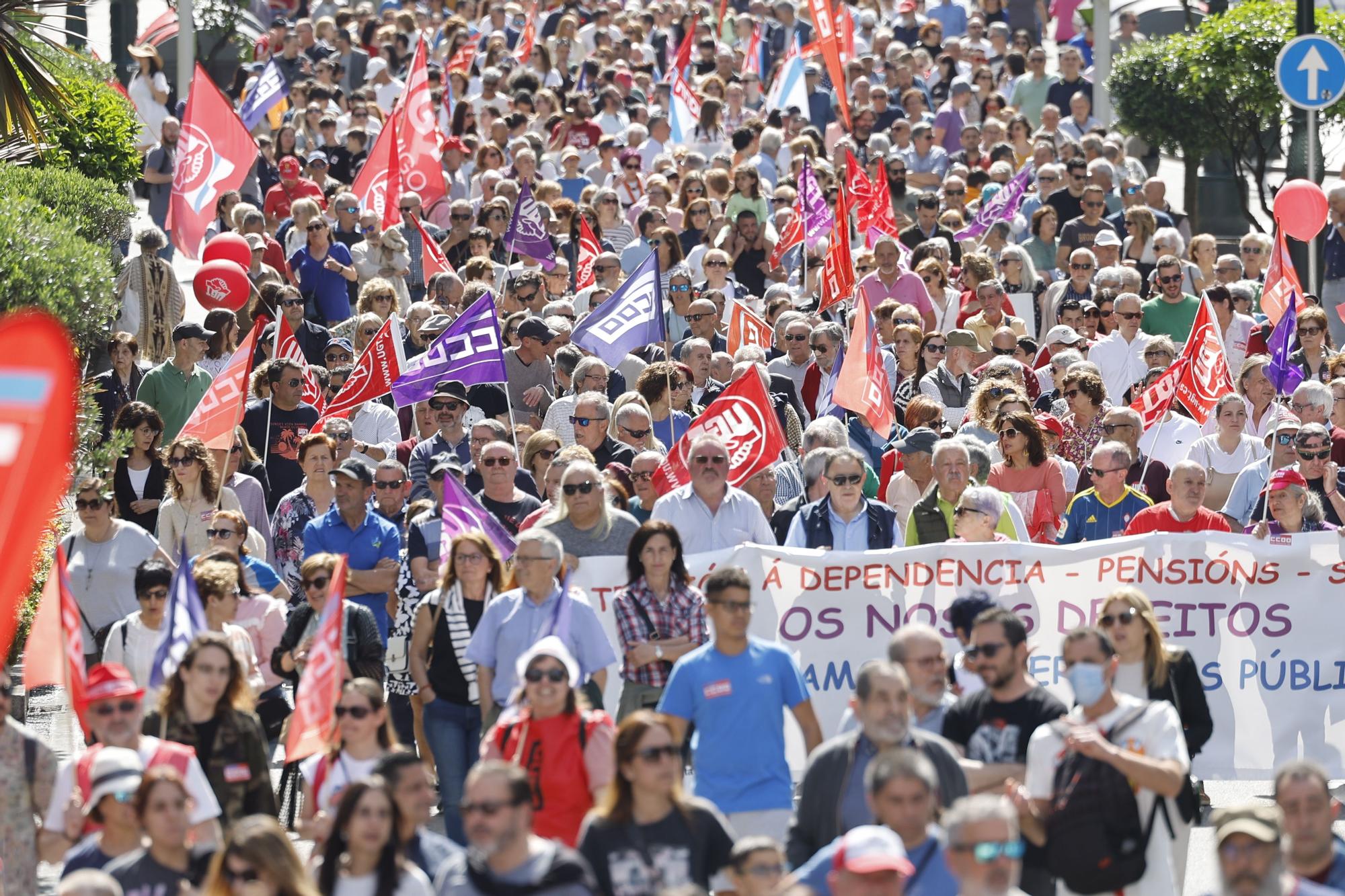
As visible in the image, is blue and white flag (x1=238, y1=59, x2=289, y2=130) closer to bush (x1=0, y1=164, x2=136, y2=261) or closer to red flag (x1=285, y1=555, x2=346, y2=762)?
bush (x1=0, y1=164, x2=136, y2=261)

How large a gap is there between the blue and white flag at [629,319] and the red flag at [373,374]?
1275 mm

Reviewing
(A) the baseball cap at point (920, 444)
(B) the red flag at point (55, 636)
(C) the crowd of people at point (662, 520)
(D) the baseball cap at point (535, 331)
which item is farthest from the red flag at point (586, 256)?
(B) the red flag at point (55, 636)

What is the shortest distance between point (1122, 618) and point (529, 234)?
10307mm

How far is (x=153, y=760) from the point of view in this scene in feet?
27.2

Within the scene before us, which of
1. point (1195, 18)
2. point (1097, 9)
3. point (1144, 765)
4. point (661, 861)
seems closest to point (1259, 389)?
point (1144, 765)

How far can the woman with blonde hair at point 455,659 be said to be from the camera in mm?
10453

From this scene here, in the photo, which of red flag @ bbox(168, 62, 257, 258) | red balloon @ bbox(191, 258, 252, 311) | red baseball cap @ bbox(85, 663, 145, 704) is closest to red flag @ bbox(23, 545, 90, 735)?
red baseball cap @ bbox(85, 663, 145, 704)

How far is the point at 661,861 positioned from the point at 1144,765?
1.63 metres

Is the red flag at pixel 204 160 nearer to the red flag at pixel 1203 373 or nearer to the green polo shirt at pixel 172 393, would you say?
the green polo shirt at pixel 172 393

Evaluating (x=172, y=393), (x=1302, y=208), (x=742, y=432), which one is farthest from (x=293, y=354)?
(x=1302, y=208)

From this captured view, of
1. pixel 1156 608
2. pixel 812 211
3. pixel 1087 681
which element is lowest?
pixel 1156 608

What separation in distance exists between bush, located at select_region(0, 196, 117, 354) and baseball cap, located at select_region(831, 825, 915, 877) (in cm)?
677

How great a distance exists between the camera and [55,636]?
9.30m

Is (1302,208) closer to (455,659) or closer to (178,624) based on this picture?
(455,659)
